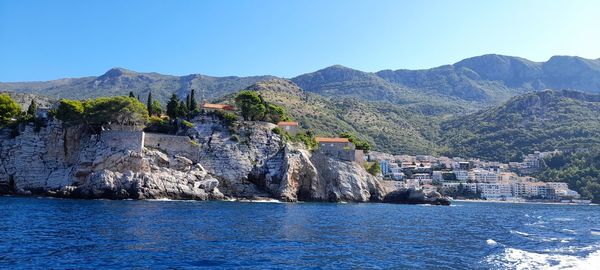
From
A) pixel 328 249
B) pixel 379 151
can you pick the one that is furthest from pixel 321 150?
pixel 379 151

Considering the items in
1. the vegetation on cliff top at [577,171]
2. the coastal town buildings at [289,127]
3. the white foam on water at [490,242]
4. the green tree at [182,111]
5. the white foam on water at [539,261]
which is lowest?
the white foam on water at [490,242]

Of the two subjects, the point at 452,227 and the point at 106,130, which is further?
the point at 106,130

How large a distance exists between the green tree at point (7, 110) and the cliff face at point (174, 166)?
399 cm

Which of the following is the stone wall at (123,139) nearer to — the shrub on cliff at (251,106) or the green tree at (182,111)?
the green tree at (182,111)

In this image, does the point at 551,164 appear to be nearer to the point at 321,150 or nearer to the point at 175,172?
the point at 321,150

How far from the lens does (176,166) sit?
58812 millimetres

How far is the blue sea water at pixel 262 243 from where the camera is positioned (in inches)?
775

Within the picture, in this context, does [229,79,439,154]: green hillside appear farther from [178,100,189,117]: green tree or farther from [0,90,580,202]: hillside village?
[178,100,189,117]: green tree

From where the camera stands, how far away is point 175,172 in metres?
57.7

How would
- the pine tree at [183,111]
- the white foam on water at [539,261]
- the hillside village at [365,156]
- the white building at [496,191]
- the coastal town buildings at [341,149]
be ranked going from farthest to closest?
the white building at [496,191]
the coastal town buildings at [341,149]
the pine tree at [183,111]
the hillside village at [365,156]
the white foam on water at [539,261]

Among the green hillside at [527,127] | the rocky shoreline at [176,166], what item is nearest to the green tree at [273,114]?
the rocky shoreline at [176,166]

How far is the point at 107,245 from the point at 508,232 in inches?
1032

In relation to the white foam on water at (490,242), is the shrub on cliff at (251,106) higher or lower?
higher

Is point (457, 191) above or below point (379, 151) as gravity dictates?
below
